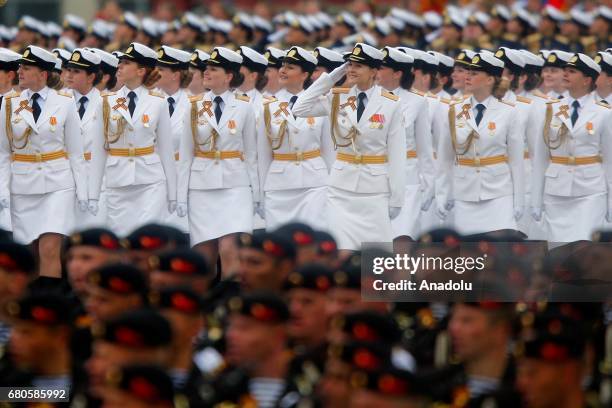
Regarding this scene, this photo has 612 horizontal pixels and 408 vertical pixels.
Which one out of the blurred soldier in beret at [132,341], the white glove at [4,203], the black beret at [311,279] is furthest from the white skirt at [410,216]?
the blurred soldier in beret at [132,341]

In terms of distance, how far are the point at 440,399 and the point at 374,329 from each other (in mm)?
510

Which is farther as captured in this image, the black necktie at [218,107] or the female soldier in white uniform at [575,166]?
the female soldier in white uniform at [575,166]

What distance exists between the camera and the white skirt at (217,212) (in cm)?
1666

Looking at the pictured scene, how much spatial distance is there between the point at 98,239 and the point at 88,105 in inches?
240

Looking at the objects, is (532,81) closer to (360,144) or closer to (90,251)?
(360,144)

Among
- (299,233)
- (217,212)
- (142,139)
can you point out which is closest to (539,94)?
(217,212)

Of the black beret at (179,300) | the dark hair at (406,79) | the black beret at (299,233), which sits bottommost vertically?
the black beret at (179,300)

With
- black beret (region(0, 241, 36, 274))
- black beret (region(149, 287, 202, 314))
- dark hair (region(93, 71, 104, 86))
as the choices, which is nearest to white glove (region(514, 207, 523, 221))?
dark hair (region(93, 71, 104, 86))

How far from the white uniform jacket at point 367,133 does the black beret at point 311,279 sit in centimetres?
440

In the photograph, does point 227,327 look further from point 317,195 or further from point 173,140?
point 173,140

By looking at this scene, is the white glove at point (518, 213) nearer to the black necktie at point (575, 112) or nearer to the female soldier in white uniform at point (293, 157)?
the black necktie at point (575, 112)

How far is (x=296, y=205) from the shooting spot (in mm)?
17172

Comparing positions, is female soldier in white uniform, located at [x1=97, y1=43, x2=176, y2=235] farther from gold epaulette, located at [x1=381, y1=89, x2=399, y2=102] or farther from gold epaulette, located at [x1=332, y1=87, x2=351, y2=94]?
gold epaulette, located at [x1=381, y1=89, x2=399, y2=102]

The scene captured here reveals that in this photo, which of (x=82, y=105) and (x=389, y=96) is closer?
(x=389, y=96)
